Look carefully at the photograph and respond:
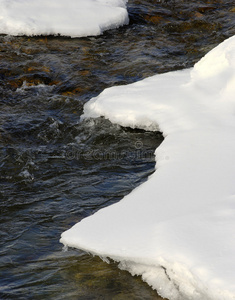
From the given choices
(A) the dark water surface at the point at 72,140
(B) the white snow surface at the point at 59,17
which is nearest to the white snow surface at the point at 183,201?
(A) the dark water surface at the point at 72,140

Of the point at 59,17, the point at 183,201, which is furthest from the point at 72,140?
the point at 59,17

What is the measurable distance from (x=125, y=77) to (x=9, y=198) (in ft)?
11.0

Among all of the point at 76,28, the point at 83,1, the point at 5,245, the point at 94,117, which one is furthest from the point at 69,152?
the point at 83,1

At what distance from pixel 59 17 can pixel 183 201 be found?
599cm

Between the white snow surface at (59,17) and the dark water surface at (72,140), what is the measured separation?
177 mm

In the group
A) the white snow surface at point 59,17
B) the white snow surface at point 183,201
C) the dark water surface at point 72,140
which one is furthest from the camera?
the white snow surface at point 59,17

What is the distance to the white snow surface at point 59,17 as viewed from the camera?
8.74 meters

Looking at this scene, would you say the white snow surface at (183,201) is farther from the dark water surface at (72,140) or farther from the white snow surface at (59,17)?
the white snow surface at (59,17)

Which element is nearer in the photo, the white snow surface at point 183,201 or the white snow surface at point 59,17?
the white snow surface at point 183,201

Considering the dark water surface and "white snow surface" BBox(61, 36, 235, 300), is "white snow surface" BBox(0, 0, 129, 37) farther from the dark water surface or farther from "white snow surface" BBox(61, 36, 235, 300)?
"white snow surface" BBox(61, 36, 235, 300)

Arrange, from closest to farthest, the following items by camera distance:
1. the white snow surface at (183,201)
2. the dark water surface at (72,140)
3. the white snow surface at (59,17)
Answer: the white snow surface at (183,201)
the dark water surface at (72,140)
the white snow surface at (59,17)

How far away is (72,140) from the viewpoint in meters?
5.93

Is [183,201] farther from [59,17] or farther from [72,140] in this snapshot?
[59,17]

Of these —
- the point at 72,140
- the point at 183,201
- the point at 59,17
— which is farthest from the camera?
the point at 59,17
